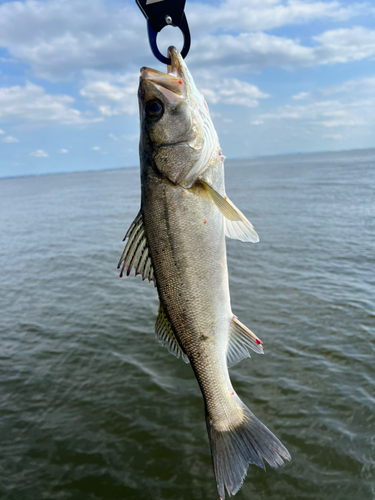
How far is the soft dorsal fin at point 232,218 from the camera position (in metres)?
2.62

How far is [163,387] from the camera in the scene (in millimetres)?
8695

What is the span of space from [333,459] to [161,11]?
738cm

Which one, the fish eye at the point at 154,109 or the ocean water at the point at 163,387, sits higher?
the fish eye at the point at 154,109

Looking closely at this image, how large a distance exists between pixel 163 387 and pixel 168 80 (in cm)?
760

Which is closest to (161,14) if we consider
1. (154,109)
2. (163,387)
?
(154,109)

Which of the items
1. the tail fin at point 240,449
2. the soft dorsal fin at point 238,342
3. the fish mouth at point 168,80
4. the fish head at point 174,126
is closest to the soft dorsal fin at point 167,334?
the soft dorsal fin at point 238,342

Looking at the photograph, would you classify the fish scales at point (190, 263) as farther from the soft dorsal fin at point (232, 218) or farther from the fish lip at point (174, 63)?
the fish lip at point (174, 63)

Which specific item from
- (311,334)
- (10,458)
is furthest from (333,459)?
(10,458)

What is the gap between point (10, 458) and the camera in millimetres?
6961

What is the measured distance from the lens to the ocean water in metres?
6.44

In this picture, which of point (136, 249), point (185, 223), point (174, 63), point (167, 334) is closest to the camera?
point (174, 63)

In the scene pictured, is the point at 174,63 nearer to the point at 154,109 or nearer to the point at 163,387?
the point at 154,109

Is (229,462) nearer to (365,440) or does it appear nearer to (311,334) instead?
(365,440)

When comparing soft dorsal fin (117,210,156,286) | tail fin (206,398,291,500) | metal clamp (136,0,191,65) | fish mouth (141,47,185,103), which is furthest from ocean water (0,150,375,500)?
metal clamp (136,0,191,65)
